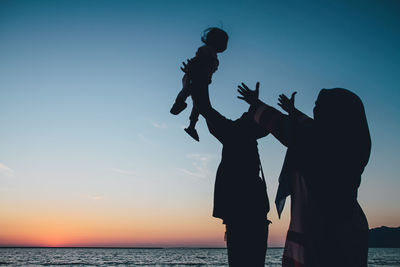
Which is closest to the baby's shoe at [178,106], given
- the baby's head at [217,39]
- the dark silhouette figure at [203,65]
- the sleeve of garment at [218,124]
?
the dark silhouette figure at [203,65]

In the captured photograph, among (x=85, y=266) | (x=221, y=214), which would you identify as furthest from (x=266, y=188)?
(x=85, y=266)

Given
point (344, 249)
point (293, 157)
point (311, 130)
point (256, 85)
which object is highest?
point (256, 85)

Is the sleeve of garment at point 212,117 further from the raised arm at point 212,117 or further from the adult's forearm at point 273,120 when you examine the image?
the adult's forearm at point 273,120

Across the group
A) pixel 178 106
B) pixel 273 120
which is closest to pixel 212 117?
pixel 273 120

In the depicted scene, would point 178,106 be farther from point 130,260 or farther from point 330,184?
point 130,260

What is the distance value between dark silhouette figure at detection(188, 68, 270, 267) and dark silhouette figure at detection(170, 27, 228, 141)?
20 centimetres

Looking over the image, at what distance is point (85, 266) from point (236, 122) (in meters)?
54.9

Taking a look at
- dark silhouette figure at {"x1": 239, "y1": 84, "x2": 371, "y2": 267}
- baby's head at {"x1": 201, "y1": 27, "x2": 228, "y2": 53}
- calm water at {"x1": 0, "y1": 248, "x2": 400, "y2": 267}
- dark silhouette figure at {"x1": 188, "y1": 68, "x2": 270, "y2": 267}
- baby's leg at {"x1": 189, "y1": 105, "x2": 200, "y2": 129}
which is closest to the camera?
dark silhouette figure at {"x1": 239, "y1": 84, "x2": 371, "y2": 267}

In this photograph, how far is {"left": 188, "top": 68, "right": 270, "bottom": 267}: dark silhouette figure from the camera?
1.77 meters

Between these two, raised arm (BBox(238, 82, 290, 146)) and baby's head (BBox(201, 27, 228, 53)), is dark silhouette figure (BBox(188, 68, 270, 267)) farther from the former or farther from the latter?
baby's head (BBox(201, 27, 228, 53))

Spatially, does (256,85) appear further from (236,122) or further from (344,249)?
(344,249)

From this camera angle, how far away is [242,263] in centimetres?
173

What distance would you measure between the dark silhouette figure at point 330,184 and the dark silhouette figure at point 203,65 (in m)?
1.19

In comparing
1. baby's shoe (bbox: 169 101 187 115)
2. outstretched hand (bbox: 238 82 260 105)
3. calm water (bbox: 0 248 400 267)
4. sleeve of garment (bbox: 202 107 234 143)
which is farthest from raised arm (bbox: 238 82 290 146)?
calm water (bbox: 0 248 400 267)
